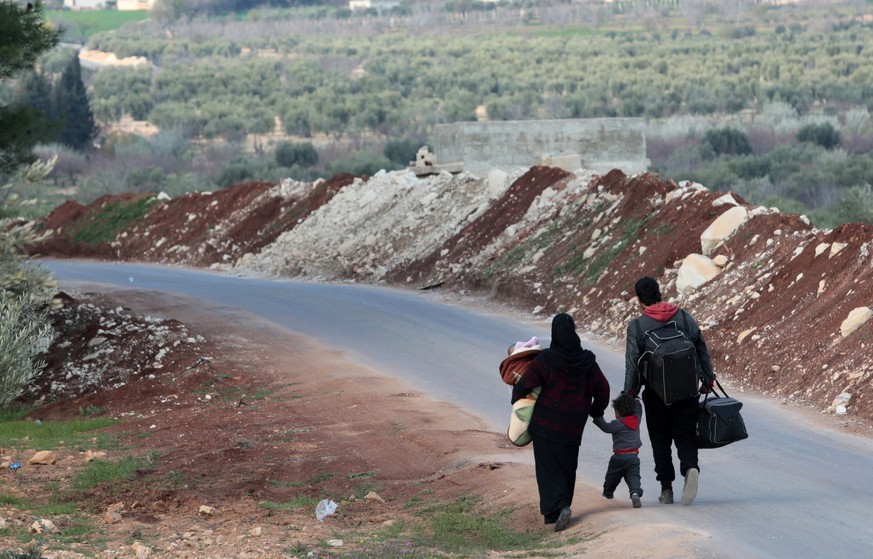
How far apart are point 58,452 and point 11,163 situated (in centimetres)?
664

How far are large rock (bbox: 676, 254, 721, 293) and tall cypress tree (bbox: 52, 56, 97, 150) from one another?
215 feet

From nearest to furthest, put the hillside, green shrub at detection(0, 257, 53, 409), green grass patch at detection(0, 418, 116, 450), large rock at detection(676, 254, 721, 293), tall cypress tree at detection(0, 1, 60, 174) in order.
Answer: green grass patch at detection(0, 418, 116, 450) → the hillside → green shrub at detection(0, 257, 53, 409) → tall cypress tree at detection(0, 1, 60, 174) → large rock at detection(676, 254, 721, 293)

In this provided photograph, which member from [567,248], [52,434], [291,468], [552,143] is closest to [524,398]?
[291,468]

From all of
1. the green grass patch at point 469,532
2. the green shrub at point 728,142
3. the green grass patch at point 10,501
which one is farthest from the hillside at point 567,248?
the green shrub at point 728,142

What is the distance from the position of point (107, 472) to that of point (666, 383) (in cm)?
597

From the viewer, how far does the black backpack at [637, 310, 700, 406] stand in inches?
363

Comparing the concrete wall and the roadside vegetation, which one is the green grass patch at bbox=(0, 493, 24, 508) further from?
the concrete wall

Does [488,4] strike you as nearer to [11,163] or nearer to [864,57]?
[864,57]

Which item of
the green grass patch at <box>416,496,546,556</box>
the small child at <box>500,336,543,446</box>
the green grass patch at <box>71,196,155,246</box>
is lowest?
the green grass patch at <box>71,196,155,246</box>

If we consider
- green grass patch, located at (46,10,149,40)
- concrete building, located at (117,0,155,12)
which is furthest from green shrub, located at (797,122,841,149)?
concrete building, located at (117,0,155,12)

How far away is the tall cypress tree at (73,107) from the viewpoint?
80750 millimetres

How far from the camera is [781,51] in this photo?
4087 inches

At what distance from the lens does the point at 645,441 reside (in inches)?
501

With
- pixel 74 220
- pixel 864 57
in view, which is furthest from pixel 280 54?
pixel 74 220
